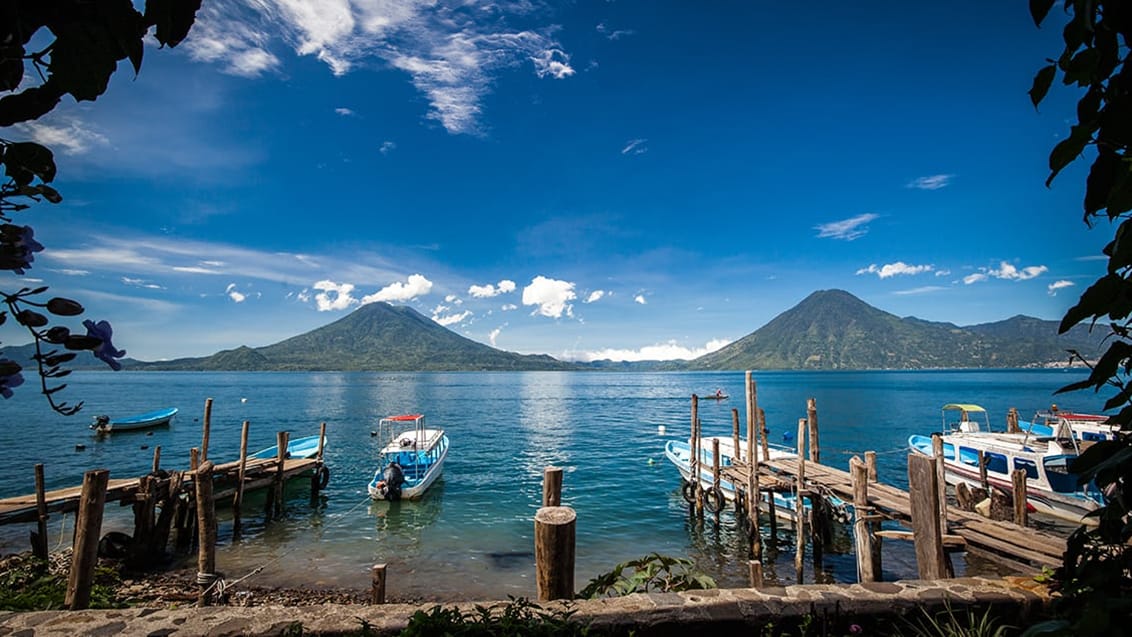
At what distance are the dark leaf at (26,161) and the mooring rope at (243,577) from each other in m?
11.8

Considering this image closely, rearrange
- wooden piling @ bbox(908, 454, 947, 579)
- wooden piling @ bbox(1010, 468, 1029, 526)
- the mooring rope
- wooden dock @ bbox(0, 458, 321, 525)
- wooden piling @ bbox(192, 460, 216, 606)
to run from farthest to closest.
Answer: wooden piling @ bbox(1010, 468, 1029, 526)
wooden dock @ bbox(0, 458, 321, 525)
wooden piling @ bbox(192, 460, 216, 606)
the mooring rope
wooden piling @ bbox(908, 454, 947, 579)

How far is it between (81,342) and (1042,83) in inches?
93.4

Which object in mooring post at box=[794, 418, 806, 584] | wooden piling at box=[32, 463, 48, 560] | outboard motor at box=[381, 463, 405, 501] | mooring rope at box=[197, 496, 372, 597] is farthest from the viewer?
outboard motor at box=[381, 463, 405, 501]

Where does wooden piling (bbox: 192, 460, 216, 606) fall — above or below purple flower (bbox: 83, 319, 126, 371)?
below

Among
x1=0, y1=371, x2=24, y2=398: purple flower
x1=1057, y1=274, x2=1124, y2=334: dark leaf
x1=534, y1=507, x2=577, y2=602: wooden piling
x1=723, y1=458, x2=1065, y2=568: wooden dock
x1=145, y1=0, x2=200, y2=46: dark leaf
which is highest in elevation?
x1=145, y1=0, x2=200, y2=46: dark leaf

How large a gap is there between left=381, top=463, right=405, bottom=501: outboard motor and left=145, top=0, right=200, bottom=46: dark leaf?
23696 mm

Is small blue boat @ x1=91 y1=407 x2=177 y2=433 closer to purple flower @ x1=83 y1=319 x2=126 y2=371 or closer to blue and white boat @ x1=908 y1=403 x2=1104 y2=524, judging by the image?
purple flower @ x1=83 y1=319 x2=126 y2=371

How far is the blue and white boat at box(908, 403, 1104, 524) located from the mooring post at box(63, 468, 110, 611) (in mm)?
21992

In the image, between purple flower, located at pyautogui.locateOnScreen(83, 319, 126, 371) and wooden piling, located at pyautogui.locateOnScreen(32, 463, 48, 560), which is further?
wooden piling, located at pyautogui.locateOnScreen(32, 463, 48, 560)

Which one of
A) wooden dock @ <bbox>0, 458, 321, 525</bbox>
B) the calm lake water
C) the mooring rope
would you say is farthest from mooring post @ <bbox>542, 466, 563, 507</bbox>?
wooden dock @ <bbox>0, 458, 321, 525</bbox>

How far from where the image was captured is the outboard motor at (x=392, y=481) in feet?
72.9

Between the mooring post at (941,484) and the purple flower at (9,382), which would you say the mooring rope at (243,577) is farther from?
A: the mooring post at (941,484)

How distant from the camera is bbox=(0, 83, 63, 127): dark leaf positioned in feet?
3.23

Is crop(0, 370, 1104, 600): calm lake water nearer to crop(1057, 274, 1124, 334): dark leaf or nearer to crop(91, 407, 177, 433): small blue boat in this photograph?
crop(91, 407, 177, 433): small blue boat
